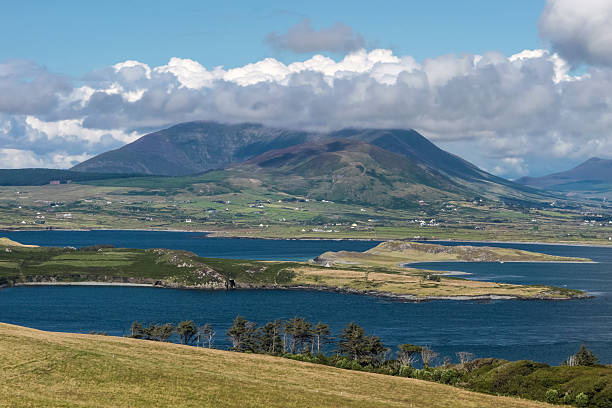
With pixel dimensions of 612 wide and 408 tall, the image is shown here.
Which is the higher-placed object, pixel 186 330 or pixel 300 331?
pixel 300 331

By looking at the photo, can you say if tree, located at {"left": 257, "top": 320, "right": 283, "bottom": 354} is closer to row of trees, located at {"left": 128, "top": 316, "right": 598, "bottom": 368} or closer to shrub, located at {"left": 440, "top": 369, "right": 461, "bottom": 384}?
row of trees, located at {"left": 128, "top": 316, "right": 598, "bottom": 368}

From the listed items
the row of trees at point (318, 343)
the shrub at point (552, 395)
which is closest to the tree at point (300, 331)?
the row of trees at point (318, 343)

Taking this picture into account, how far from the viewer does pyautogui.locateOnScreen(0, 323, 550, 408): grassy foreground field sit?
5606 cm

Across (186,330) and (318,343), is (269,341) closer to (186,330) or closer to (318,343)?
(318,343)

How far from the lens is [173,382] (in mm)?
63438

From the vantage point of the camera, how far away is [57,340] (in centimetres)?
7744

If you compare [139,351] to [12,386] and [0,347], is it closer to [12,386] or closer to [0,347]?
[0,347]

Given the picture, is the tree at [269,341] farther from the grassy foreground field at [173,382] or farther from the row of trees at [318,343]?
the grassy foreground field at [173,382]

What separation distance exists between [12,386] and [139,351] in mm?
25120

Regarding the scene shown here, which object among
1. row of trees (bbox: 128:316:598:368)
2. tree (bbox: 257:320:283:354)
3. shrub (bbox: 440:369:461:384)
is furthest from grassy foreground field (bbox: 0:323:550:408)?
tree (bbox: 257:320:283:354)

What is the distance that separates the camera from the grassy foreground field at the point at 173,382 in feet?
184

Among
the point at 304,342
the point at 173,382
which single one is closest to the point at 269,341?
the point at 304,342

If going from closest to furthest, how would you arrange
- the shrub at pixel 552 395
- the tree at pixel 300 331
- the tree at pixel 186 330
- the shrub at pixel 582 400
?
the shrub at pixel 582 400, the shrub at pixel 552 395, the tree at pixel 300 331, the tree at pixel 186 330

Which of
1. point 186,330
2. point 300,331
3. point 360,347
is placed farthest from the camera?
point 186,330
